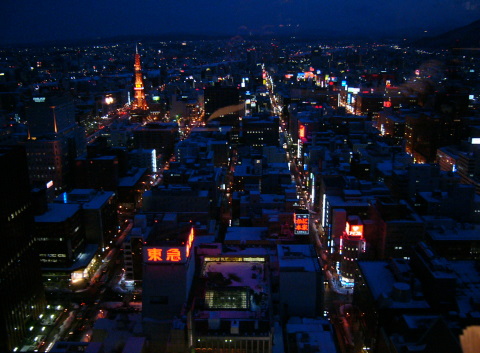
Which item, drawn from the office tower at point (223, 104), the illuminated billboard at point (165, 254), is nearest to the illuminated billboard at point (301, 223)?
the illuminated billboard at point (165, 254)

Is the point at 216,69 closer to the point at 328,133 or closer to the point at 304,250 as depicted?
the point at 328,133

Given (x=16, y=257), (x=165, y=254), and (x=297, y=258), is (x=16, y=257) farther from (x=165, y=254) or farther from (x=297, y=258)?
(x=297, y=258)

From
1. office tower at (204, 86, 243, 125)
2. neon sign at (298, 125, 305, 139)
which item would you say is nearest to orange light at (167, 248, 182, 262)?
neon sign at (298, 125, 305, 139)

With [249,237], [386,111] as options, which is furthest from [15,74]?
[249,237]

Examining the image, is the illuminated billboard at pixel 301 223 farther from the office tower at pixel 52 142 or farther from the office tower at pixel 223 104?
the office tower at pixel 223 104

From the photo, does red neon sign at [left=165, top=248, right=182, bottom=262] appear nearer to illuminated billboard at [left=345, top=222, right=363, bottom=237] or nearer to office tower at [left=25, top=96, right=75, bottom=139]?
illuminated billboard at [left=345, top=222, right=363, bottom=237]

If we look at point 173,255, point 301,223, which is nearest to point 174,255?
point 173,255
